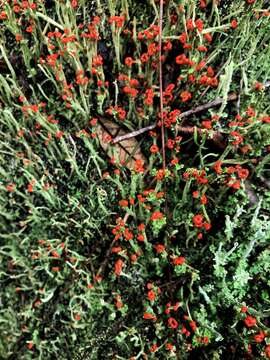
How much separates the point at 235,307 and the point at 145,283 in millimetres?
418

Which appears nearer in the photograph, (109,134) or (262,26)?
(262,26)

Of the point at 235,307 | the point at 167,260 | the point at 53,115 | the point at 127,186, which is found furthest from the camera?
the point at 53,115

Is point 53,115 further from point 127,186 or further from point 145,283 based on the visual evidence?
point 145,283

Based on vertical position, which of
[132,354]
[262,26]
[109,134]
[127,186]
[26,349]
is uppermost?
[262,26]

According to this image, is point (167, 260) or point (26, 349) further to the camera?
point (26, 349)

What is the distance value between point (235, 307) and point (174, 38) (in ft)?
3.56

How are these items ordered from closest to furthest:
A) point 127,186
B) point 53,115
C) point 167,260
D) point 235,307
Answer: point 235,307 < point 167,260 < point 127,186 < point 53,115

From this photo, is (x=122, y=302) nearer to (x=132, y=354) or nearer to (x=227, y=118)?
(x=132, y=354)

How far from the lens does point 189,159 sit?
167 centimetres

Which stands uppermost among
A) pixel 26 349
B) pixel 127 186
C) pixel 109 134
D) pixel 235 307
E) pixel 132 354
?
pixel 109 134

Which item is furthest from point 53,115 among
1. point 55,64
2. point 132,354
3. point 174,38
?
point 132,354

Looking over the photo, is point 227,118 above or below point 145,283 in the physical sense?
above

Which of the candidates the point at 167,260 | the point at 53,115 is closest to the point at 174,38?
the point at 53,115

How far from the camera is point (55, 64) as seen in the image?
5.52 ft
